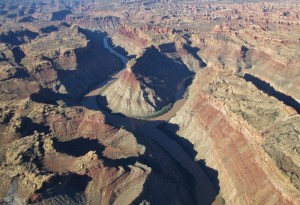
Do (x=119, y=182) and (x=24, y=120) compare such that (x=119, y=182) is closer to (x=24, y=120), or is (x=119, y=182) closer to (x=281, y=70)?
(x=24, y=120)

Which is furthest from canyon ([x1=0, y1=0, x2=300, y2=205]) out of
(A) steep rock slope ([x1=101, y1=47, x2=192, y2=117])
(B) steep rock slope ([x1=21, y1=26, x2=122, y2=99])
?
(B) steep rock slope ([x1=21, y1=26, x2=122, y2=99])

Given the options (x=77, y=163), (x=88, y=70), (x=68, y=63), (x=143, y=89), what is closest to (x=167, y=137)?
(x=143, y=89)

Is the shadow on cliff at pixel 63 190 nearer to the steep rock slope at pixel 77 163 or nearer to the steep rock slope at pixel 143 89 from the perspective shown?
the steep rock slope at pixel 77 163

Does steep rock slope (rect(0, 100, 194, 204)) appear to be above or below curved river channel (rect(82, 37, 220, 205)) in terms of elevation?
above

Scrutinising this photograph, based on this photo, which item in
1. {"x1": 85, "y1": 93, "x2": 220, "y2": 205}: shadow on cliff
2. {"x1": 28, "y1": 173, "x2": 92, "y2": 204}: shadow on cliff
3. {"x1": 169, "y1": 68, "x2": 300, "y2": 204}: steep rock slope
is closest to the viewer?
{"x1": 28, "y1": 173, "x2": 92, "y2": 204}: shadow on cliff

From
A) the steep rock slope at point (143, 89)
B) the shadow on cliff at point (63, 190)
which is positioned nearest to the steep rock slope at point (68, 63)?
the steep rock slope at point (143, 89)

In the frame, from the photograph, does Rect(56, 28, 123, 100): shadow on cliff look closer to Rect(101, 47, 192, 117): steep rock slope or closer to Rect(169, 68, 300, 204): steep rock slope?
Rect(101, 47, 192, 117): steep rock slope

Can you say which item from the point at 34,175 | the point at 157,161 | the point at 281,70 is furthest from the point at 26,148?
the point at 281,70
